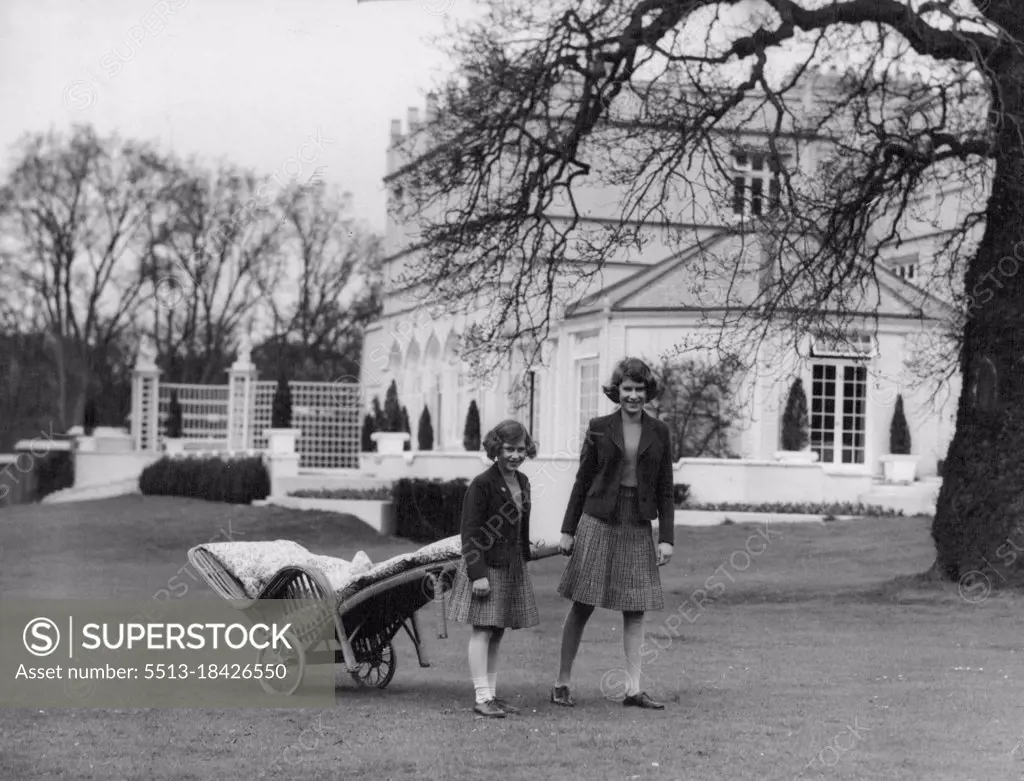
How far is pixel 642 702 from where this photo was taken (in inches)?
336

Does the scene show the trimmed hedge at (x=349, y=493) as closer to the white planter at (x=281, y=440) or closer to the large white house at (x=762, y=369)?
the white planter at (x=281, y=440)

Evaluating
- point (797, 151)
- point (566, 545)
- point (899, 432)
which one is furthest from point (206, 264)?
Answer: point (566, 545)

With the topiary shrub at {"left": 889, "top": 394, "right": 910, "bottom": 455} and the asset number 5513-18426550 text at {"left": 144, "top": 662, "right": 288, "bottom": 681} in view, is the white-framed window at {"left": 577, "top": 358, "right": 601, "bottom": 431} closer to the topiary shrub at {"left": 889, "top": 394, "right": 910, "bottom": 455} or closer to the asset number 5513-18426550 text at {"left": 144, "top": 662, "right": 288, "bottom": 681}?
the topiary shrub at {"left": 889, "top": 394, "right": 910, "bottom": 455}

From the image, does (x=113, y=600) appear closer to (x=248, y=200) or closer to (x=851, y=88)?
(x=851, y=88)

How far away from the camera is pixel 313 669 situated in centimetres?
1066

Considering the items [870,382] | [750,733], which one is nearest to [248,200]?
[870,382]

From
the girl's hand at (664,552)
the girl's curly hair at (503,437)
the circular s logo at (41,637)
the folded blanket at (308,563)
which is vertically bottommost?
the circular s logo at (41,637)

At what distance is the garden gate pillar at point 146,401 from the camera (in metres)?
37.7

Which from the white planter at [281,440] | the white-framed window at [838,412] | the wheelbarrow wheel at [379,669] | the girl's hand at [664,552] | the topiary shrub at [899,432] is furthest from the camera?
the white planter at [281,440]

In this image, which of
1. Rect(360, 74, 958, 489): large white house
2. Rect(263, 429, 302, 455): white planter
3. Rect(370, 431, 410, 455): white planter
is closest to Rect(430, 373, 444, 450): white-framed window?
Rect(370, 431, 410, 455): white planter

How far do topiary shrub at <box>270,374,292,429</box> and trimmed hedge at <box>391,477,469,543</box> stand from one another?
5229 mm

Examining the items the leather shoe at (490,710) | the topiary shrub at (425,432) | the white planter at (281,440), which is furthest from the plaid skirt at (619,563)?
the topiary shrub at (425,432)

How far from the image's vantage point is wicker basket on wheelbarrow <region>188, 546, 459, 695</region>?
887 centimetres

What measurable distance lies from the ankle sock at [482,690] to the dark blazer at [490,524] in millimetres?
542
